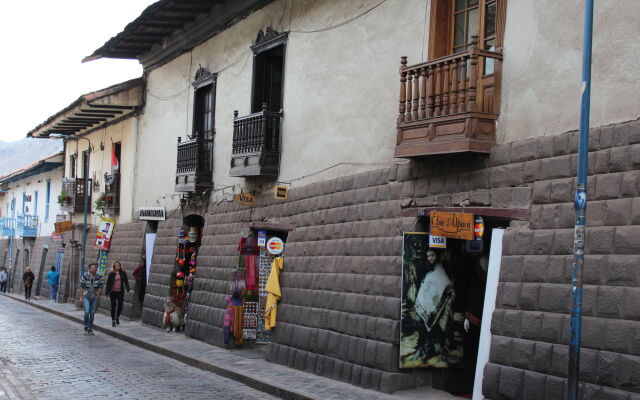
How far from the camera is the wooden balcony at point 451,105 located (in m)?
9.59

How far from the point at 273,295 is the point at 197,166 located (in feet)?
17.2

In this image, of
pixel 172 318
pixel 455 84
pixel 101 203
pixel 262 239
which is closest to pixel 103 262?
pixel 101 203

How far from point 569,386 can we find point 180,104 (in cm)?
1562

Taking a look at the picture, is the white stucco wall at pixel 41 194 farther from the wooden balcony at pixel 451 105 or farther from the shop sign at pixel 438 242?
the wooden balcony at pixel 451 105

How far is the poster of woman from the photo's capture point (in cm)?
1065

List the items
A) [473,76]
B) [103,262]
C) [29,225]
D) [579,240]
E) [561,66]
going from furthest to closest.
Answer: [29,225]
[103,262]
[473,76]
[561,66]
[579,240]

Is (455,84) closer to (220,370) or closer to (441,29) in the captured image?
(441,29)

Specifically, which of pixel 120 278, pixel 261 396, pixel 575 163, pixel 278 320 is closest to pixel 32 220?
pixel 120 278

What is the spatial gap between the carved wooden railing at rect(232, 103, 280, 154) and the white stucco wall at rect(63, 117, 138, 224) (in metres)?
9.47

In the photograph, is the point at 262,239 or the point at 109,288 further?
the point at 109,288

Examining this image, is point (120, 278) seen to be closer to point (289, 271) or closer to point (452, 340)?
point (289, 271)

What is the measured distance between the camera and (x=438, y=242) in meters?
10.8

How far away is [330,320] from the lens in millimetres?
12430

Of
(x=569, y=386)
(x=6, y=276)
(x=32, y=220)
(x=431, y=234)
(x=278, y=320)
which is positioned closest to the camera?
(x=569, y=386)
